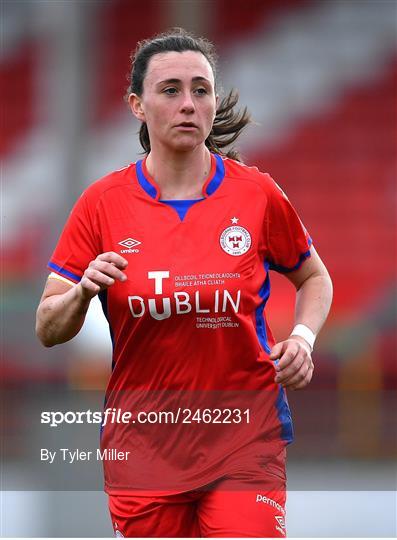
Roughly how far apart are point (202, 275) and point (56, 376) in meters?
4.69

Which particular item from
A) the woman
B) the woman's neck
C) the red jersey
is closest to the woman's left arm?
the woman

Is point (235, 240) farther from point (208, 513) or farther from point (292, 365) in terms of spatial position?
point (208, 513)

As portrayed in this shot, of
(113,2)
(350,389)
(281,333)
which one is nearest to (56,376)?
(281,333)

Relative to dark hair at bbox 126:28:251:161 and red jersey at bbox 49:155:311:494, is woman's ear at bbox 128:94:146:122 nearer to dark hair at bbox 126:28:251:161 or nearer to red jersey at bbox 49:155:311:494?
dark hair at bbox 126:28:251:161

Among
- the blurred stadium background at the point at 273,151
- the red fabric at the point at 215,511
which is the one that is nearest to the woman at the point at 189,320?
the red fabric at the point at 215,511

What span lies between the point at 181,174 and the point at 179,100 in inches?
7.9

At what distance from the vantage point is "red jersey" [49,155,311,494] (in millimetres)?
2467

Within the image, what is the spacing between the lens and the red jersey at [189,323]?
97.1 inches

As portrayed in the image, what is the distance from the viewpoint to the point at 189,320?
2473mm

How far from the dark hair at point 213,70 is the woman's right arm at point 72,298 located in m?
0.62

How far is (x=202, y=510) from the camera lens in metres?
2.43

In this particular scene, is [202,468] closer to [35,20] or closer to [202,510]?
[202,510]

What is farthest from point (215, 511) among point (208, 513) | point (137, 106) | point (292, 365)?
point (137, 106)

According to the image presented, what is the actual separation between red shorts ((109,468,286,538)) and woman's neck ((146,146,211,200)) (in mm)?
764
